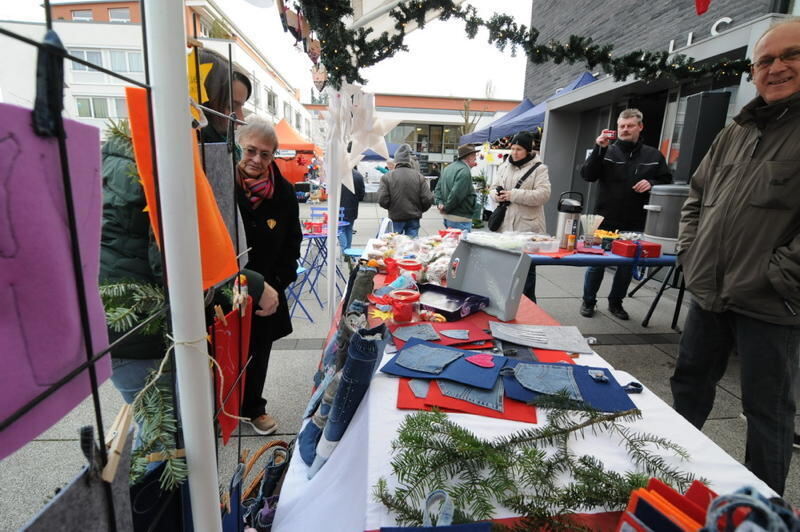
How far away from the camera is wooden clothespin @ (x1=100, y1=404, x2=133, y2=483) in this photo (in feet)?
1.60

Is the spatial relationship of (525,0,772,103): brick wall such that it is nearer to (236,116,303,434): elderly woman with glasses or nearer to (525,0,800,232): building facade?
(525,0,800,232): building facade

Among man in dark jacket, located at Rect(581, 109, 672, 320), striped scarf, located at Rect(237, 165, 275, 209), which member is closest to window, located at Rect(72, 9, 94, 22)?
striped scarf, located at Rect(237, 165, 275, 209)

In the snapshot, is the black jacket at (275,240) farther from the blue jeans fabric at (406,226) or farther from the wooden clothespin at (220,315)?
the blue jeans fabric at (406,226)

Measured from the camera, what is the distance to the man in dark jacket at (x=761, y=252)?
160cm

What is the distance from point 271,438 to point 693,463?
2136 millimetres

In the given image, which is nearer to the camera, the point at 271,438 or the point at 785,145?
the point at 785,145

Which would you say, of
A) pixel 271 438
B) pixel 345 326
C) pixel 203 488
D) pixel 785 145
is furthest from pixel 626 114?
pixel 203 488

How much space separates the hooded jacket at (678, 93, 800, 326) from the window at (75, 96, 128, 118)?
2.20 metres

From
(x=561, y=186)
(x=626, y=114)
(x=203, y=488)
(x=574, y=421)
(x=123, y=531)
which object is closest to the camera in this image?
(x=123, y=531)

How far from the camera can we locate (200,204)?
0.74 meters

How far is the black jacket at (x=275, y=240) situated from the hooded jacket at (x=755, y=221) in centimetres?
212

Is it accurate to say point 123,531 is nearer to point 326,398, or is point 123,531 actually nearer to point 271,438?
point 326,398

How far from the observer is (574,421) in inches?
45.7

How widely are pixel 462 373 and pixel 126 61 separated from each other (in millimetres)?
1269
